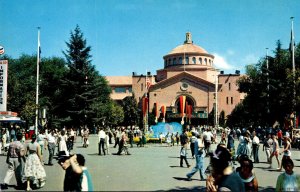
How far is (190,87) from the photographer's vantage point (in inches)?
3083

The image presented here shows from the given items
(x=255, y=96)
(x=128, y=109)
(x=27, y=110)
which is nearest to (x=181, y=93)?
(x=128, y=109)

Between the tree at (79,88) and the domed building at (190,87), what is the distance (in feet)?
67.2

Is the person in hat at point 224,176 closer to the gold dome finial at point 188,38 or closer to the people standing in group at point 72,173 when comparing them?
the people standing in group at point 72,173

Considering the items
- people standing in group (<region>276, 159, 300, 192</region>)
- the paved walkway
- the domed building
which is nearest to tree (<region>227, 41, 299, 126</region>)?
the domed building

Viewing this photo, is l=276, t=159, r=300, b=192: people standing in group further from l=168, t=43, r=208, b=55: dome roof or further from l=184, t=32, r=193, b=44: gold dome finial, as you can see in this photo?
l=184, t=32, r=193, b=44: gold dome finial

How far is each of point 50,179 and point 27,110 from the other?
25.3m

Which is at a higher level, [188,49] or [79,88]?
[188,49]

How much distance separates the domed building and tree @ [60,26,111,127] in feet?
67.2

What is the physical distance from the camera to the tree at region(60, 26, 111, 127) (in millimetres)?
50031

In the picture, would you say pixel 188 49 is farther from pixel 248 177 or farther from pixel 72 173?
pixel 72 173

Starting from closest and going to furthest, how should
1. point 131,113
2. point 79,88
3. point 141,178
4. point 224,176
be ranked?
point 224,176 → point 141,178 → point 79,88 → point 131,113

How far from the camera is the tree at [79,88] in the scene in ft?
164

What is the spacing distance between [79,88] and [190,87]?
3261 cm

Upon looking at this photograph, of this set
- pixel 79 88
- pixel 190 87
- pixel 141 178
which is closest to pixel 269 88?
pixel 79 88
